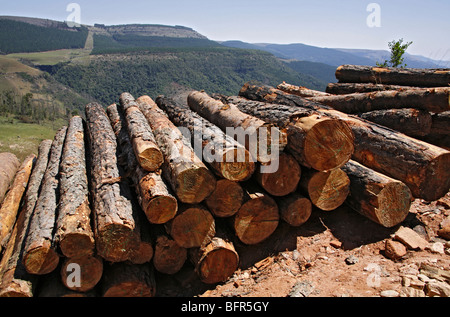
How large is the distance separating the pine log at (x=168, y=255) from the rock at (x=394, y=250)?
111 inches

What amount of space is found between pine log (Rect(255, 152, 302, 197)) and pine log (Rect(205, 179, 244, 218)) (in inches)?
16.4

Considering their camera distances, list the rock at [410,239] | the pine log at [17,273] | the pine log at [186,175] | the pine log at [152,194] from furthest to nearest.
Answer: the rock at [410,239] → the pine log at [186,175] → the pine log at [152,194] → the pine log at [17,273]

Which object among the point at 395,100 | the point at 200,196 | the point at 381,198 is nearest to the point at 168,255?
Result: the point at 200,196

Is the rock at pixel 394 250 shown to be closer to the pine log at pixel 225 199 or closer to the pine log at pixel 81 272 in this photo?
the pine log at pixel 225 199

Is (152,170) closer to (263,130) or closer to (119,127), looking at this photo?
(263,130)

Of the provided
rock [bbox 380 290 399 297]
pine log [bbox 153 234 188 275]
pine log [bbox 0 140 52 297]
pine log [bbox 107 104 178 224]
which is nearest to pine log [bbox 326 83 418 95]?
rock [bbox 380 290 399 297]

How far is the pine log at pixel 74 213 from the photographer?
11.3ft

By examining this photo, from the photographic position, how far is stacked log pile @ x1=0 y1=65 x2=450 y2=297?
3.58 meters

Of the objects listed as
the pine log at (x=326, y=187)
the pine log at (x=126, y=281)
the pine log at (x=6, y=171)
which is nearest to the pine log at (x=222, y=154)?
the pine log at (x=326, y=187)

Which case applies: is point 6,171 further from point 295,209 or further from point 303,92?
point 303,92

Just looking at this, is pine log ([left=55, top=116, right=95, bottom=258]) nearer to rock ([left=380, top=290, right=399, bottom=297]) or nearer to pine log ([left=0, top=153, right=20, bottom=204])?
pine log ([left=0, top=153, right=20, bottom=204])
